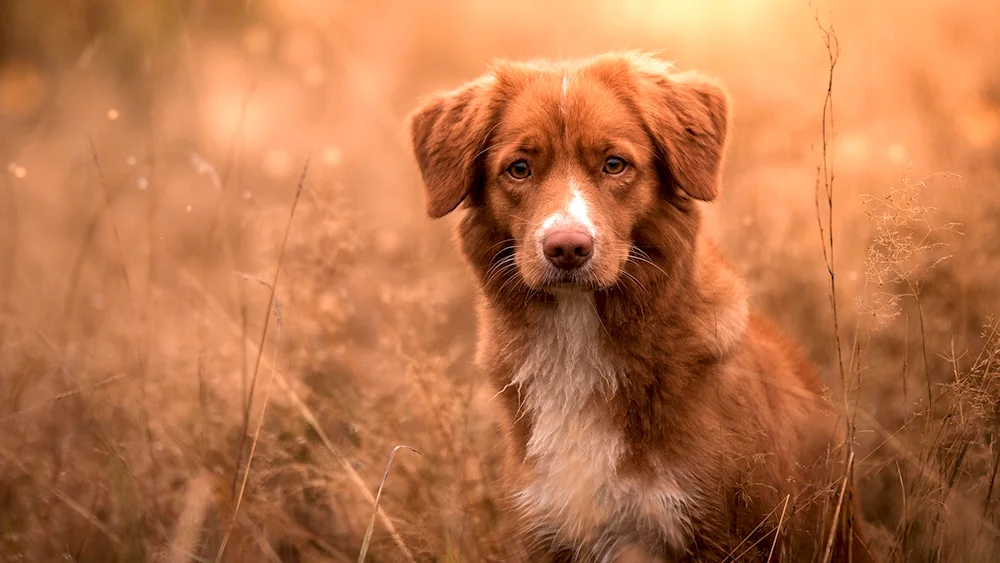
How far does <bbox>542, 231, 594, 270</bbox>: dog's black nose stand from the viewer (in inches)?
119

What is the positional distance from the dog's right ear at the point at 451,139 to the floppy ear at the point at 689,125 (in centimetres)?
60

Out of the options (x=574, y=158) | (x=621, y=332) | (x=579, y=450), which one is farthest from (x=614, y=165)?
(x=579, y=450)

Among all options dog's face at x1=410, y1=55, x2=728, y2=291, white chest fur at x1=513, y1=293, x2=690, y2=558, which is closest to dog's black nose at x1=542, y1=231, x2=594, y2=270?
dog's face at x1=410, y1=55, x2=728, y2=291

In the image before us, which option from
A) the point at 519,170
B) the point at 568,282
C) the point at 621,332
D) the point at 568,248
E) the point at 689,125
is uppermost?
the point at 689,125

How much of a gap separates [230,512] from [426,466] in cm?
A: 100

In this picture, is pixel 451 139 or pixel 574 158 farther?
pixel 451 139

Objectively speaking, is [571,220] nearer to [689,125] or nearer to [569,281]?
[569,281]

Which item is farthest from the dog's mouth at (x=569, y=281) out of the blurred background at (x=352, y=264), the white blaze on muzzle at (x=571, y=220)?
the blurred background at (x=352, y=264)

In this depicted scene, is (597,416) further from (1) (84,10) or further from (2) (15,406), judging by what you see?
(1) (84,10)

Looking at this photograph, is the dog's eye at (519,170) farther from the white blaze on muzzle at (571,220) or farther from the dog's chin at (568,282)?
the dog's chin at (568,282)

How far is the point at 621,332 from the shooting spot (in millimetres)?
3352

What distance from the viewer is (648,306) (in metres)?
3.32

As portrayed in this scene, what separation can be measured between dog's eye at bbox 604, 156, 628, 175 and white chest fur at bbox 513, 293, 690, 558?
45cm

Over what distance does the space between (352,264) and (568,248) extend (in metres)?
2.17
